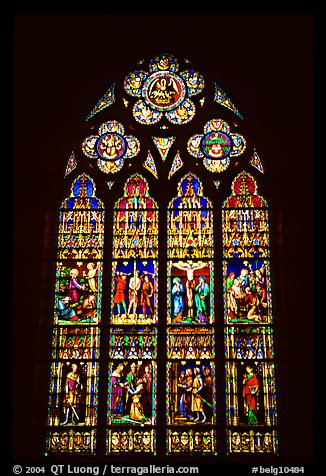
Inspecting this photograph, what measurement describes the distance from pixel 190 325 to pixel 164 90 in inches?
135

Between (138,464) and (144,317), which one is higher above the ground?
(144,317)

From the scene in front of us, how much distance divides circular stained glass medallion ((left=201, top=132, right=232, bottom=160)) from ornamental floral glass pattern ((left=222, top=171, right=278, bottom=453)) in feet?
1.27

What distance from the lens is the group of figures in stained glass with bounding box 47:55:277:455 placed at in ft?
35.8

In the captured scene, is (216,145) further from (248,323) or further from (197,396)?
(197,396)

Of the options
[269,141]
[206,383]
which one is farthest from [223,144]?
[206,383]

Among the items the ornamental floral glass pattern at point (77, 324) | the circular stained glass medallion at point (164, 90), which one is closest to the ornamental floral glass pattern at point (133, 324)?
the ornamental floral glass pattern at point (77, 324)

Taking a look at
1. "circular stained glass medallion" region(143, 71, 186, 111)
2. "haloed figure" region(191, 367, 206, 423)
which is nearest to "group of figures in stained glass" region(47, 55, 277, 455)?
"haloed figure" region(191, 367, 206, 423)

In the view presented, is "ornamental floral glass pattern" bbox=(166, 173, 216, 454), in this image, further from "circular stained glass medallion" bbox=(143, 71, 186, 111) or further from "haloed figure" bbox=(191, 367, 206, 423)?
A: "circular stained glass medallion" bbox=(143, 71, 186, 111)

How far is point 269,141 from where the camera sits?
41.1 ft

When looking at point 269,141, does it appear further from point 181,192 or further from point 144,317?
point 144,317

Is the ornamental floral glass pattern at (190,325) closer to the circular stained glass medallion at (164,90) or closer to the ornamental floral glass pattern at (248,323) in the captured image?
the ornamental floral glass pattern at (248,323)

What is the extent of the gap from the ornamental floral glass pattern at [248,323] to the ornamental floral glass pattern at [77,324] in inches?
59.2
